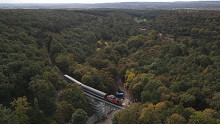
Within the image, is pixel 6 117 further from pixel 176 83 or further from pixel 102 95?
pixel 176 83

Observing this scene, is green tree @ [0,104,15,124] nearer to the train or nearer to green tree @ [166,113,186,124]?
the train

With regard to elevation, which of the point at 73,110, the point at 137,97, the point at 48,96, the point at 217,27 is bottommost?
the point at 137,97

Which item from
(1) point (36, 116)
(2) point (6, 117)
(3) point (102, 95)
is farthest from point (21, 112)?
(3) point (102, 95)

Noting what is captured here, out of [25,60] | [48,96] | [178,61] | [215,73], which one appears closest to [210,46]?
[178,61]

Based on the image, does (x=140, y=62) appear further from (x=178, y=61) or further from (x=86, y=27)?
(x=86, y=27)

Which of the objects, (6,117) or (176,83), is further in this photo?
(176,83)

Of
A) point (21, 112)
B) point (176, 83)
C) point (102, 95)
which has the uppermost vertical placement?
point (21, 112)

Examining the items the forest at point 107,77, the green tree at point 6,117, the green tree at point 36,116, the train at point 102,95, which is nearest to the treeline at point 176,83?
the forest at point 107,77

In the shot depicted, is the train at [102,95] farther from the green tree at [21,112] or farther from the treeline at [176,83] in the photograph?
the green tree at [21,112]
